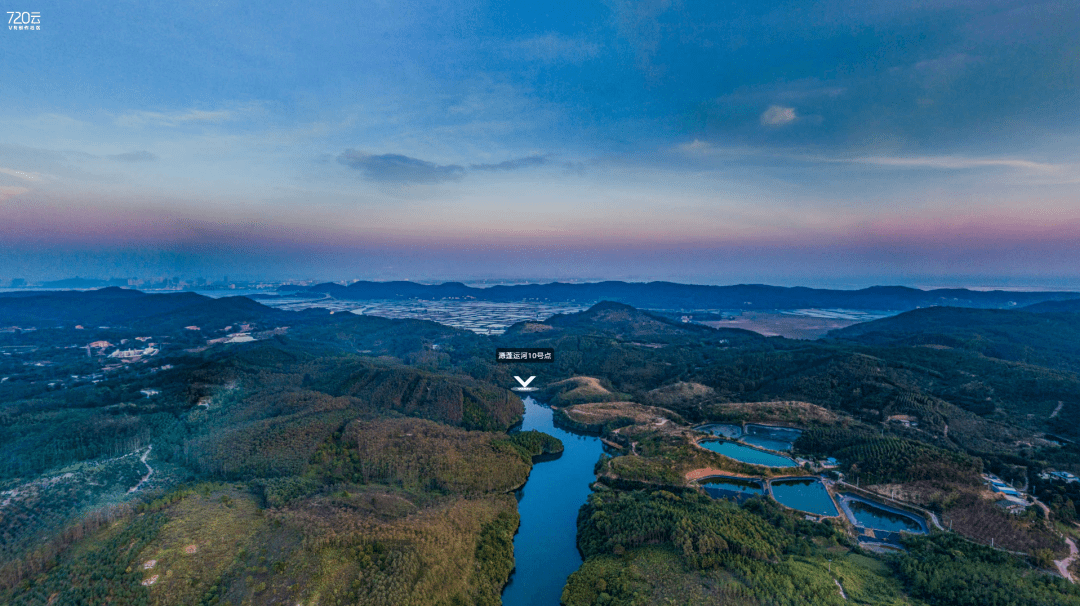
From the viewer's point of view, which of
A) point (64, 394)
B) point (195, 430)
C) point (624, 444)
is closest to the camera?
point (195, 430)

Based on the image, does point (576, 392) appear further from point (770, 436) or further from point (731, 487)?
point (731, 487)

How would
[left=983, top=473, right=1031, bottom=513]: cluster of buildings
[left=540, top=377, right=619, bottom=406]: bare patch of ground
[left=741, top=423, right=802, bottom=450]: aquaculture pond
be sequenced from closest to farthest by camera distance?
[left=983, top=473, right=1031, bottom=513]: cluster of buildings → [left=741, top=423, right=802, bottom=450]: aquaculture pond → [left=540, top=377, right=619, bottom=406]: bare patch of ground

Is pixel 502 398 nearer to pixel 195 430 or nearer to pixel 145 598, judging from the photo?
pixel 195 430

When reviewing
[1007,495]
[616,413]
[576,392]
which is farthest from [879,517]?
[576,392]

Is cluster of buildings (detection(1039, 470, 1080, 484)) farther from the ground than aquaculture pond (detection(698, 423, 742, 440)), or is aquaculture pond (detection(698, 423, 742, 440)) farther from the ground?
cluster of buildings (detection(1039, 470, 1080, 484))

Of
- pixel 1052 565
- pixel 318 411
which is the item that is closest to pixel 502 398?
pixel 318 411

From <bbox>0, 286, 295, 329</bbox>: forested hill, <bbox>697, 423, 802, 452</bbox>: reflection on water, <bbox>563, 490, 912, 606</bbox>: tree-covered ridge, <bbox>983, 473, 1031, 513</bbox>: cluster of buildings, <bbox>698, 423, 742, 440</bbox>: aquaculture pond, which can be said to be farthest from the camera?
<bbox>0, 286, 295, 329</bbox>: forested hill

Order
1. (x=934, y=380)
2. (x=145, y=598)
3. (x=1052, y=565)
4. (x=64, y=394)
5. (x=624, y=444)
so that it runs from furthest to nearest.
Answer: (x=934, y=380)
(x=64, y=394)
(x=624, y=444)
(x=1052, y=565)
(x=145, y=598)

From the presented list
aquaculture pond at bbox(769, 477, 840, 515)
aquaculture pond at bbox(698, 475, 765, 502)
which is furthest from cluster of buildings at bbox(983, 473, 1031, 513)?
aquaculture pond at bbox(698, 475, 765, 502)

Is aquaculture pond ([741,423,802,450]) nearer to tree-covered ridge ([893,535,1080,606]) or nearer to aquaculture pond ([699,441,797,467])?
aquaculture pond ([699,441,797,467])
